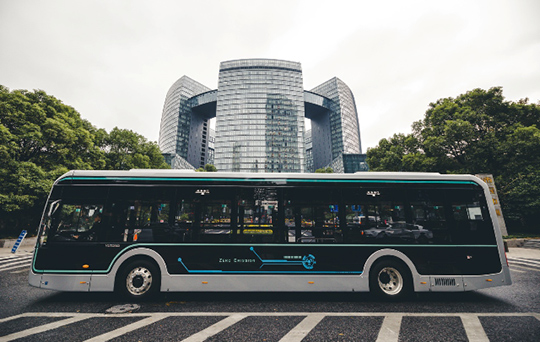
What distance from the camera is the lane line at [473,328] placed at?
12.0 feet

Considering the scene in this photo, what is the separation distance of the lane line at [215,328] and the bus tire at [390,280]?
340cm

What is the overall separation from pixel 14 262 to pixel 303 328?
13.8m

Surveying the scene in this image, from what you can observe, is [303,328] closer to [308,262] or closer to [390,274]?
[308,262]

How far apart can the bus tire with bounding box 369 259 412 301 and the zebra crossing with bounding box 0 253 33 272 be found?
13.3 m

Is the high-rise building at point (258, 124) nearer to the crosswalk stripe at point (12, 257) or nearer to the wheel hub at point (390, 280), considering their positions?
the crosswalk stripe at point (12, 257)

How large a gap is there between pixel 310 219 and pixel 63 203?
6413 mm

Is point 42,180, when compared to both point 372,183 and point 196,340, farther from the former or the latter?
point 372,183

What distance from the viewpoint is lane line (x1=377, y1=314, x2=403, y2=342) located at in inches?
145

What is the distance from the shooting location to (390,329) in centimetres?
399

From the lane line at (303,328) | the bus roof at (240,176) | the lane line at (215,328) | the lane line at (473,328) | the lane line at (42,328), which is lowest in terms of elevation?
the lane line at (473,328)

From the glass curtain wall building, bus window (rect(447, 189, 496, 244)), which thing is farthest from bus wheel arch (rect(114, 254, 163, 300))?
the glass curtain wall building

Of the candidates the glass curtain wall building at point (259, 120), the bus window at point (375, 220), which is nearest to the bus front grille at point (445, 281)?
the bus window at point (375, 220)

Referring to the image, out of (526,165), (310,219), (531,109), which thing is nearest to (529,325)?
(310,219)

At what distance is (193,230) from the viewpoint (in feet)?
17.9
